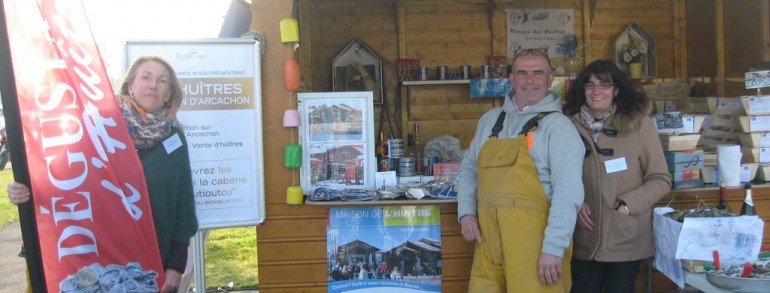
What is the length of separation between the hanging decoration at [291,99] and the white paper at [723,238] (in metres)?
1.87

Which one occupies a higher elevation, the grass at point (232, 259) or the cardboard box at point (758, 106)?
the cardboard box at point (758, 106)

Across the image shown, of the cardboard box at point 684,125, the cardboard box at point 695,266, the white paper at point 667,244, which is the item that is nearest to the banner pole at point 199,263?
the white paper at point 667,244

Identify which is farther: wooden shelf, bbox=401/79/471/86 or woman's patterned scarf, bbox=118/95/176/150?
wooden shelf, bbox=401/79/471/86

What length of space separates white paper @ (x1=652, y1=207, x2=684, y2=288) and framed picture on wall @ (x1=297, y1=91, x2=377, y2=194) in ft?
4.98

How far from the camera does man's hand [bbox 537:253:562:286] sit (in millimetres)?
2461

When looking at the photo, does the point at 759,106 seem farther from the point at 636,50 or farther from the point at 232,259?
the point at 232,259

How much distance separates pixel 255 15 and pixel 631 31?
3966 mm

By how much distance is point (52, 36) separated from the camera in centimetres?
202

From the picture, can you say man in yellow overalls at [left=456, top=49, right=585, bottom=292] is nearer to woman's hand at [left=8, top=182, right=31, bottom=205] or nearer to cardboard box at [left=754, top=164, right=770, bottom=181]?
cardboard box at [left=754, top=164, right=770, bottom=181]

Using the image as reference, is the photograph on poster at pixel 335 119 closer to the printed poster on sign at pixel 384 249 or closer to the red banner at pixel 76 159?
the printed poster on sign at pixel 384 249

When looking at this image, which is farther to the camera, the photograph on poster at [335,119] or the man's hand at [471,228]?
the photograph on poster at [335,119]

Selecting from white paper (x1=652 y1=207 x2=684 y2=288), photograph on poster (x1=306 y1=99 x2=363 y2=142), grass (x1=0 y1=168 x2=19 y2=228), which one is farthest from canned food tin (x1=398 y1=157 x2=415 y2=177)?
grass (x1=0 y1=168 x2=19 y2=228)

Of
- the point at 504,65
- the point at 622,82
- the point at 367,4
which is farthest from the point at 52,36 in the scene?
the point at 504,65

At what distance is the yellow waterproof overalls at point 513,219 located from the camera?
2.53 metres
